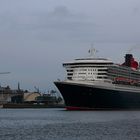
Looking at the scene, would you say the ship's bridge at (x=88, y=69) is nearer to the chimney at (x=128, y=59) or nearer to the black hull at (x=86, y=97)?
the black hull at (x=86, y=97)

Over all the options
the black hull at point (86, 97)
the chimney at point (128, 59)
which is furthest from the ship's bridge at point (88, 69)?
the chimney at point (128, 59)

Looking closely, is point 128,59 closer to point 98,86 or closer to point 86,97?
point 98,86

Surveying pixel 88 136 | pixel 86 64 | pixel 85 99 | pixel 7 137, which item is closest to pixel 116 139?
pixel 88 136

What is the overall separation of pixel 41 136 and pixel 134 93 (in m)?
83.1

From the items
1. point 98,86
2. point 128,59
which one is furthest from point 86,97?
point 128,59

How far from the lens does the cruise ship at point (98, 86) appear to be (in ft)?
417

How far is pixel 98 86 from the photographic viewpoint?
425 feet

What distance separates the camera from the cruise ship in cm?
12719

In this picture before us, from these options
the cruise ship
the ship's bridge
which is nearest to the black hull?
the cruise ship

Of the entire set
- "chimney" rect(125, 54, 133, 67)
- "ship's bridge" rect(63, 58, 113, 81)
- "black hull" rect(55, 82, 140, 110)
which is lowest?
"black hull" rect(55, 82, 140, 110)

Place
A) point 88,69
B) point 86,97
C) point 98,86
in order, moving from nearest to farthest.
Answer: point 86,97, point 98,86, point 88,69

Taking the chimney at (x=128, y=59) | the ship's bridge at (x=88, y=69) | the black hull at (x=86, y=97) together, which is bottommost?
the black hull at (x=86, y=97)

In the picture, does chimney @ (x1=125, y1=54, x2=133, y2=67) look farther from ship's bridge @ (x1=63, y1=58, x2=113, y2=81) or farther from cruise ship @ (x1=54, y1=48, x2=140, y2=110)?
ship's bridge @ (x1=63, y1=58, x2=113, y2=81)

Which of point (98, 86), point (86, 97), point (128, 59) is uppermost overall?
point (128, 59)
